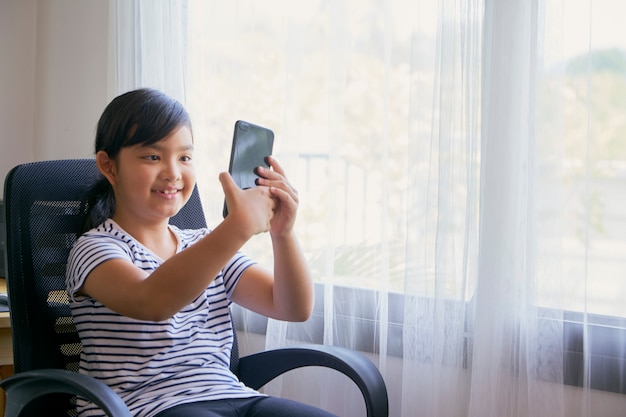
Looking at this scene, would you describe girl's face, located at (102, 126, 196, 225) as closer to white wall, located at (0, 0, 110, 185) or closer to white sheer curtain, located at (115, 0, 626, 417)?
white sheer curtain, located at (115, 0, 626, 417)

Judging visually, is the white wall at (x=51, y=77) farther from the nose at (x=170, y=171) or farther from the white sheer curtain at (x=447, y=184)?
the nose at (x=170, y=171)

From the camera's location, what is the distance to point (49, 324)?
1.42 metres

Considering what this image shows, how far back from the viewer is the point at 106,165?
1.45 meters

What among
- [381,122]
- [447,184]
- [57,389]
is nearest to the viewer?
[57,389]

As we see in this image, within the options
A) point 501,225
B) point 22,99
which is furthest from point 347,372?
point 22,99

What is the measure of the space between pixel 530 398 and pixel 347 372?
0.48 metres

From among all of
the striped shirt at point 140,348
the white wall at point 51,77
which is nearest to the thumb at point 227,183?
the striped shirt at point 140,348

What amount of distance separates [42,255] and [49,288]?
0.06 metres

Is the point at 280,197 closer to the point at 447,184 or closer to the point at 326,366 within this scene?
the point at 326,366

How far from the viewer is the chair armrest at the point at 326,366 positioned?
1403mm

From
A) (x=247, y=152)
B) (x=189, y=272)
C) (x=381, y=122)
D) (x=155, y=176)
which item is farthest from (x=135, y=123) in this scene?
(x=381, y=122)

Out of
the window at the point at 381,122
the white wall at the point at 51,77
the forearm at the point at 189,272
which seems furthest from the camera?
the white wall at the point at 51,77

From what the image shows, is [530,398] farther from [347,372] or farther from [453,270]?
[347,372]

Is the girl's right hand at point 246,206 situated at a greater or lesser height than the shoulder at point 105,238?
greater
